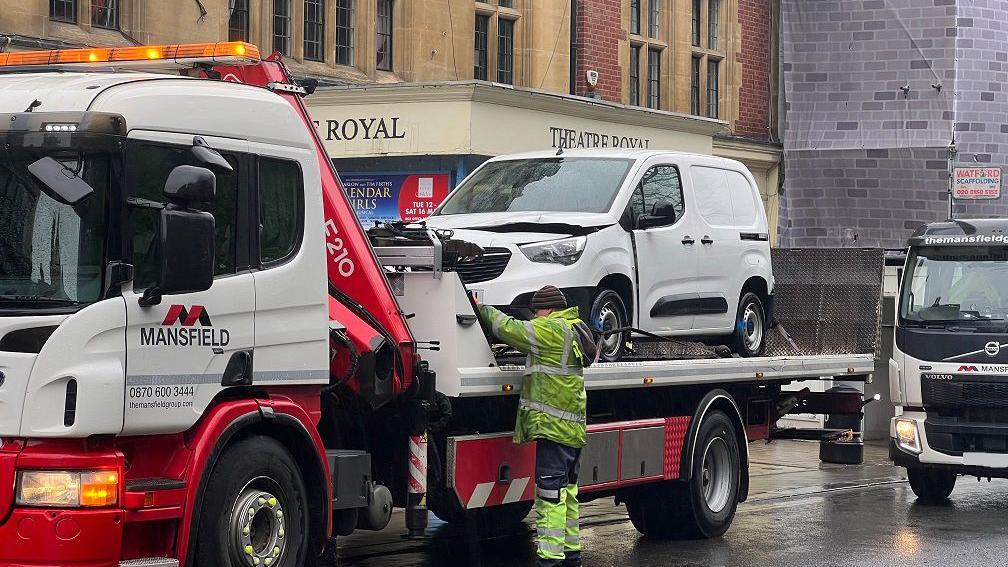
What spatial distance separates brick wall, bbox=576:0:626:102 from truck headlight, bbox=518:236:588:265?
1916cm

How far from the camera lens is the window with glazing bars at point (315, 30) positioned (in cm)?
2417

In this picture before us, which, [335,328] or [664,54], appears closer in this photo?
[335,328]

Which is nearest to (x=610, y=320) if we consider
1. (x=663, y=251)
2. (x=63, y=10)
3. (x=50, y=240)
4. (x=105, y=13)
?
(x=663, y=251)

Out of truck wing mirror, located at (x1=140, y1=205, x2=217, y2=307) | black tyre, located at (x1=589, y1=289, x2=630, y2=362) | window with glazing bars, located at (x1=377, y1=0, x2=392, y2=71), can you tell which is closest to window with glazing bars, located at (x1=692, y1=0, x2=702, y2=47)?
window with glazing bars, located at (x1=377, y1=0, x2=392, y2=71)

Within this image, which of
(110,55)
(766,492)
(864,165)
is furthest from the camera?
(864,165)

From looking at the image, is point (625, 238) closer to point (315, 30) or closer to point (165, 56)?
point (165, 56)

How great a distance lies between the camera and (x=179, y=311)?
7.32m

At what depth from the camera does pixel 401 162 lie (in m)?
22.7

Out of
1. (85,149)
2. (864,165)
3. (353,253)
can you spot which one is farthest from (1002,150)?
(85,149)

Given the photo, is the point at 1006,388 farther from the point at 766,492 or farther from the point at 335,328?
the point at 335,328

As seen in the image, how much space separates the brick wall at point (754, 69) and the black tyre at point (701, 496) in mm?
23532

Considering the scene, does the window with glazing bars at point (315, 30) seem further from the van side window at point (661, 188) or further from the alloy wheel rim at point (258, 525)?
the alloy wheel rim at point (258, 525)

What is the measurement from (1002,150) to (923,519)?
2196 cm

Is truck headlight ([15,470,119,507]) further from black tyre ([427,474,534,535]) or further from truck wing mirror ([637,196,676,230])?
truck wing mirror ([637,196,676,230])
